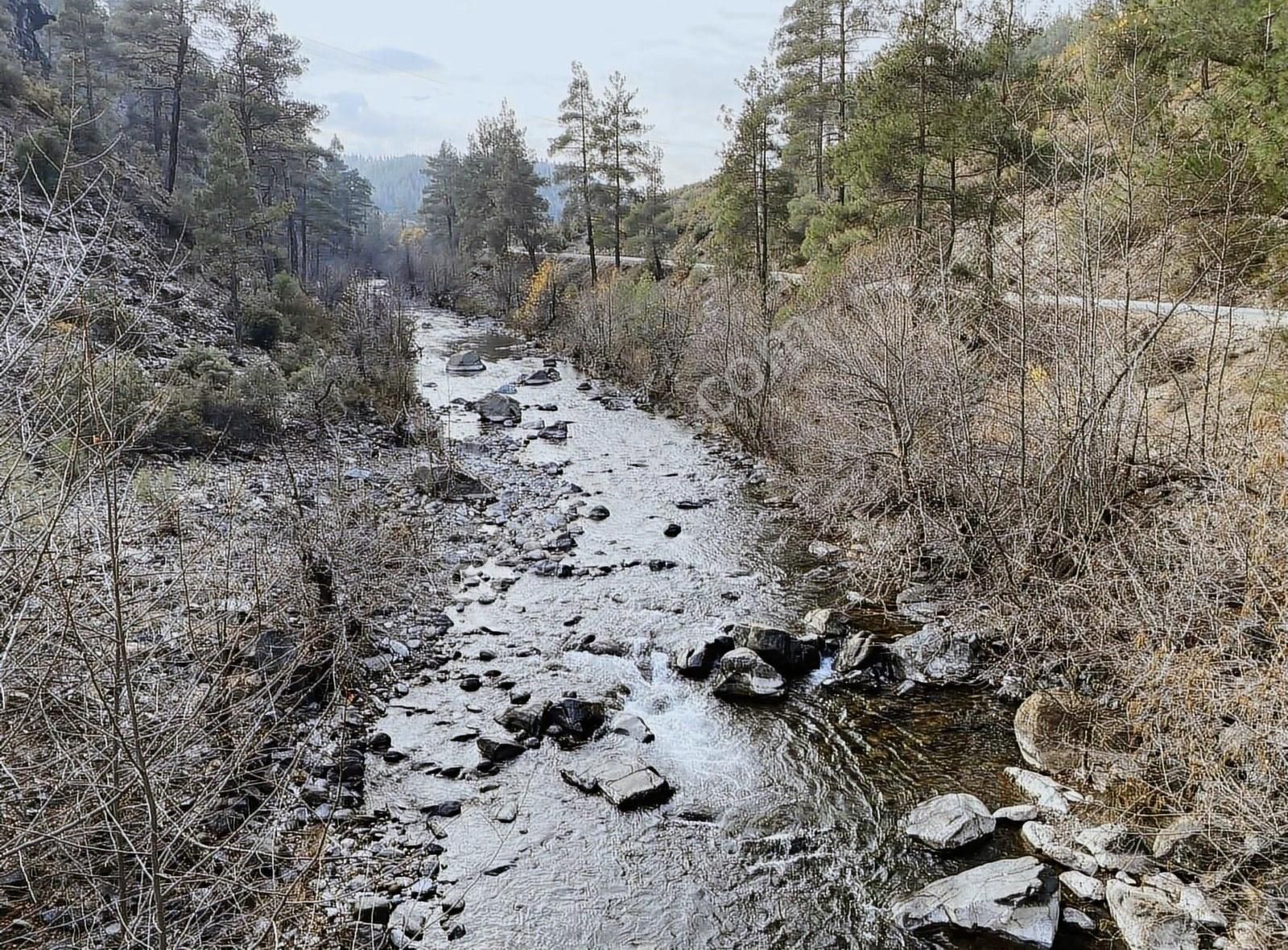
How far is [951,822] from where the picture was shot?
6551mm

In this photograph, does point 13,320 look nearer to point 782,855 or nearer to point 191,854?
point 191,854

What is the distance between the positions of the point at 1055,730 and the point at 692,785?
3478mm

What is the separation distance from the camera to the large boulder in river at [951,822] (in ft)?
21.1

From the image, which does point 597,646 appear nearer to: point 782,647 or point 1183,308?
point 782,647

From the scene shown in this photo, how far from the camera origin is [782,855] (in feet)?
21.2

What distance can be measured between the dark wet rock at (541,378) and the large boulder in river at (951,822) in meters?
21.9

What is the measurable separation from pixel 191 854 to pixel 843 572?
8766mm

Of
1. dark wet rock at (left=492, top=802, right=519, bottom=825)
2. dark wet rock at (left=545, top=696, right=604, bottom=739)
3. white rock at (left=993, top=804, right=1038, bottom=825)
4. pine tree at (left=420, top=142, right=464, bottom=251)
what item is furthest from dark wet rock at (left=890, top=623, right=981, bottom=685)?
pine tree at (left=420, top=142, right=464, bottom=251)

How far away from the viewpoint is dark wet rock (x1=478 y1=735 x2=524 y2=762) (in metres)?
7.61

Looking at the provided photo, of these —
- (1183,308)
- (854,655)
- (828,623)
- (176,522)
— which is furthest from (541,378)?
(176,522)

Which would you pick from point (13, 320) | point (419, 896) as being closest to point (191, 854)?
point (419, 896)

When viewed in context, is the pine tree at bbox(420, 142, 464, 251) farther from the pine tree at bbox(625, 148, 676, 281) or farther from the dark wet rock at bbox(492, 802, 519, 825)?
the dark wet rock at bbox(492, 802, 519, 825)

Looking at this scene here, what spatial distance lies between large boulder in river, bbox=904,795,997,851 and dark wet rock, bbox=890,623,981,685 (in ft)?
7.21

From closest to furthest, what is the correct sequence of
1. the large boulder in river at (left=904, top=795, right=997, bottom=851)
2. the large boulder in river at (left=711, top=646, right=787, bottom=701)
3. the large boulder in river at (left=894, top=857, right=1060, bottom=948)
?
the large boulder in river at (left=894, top=857, right=1060, bottom=948) < the large boulder in river at (left=904, top=795, right=997, bottom=851) < the large boulder in river at (left=711, top=646, right=787, bottom=701)
